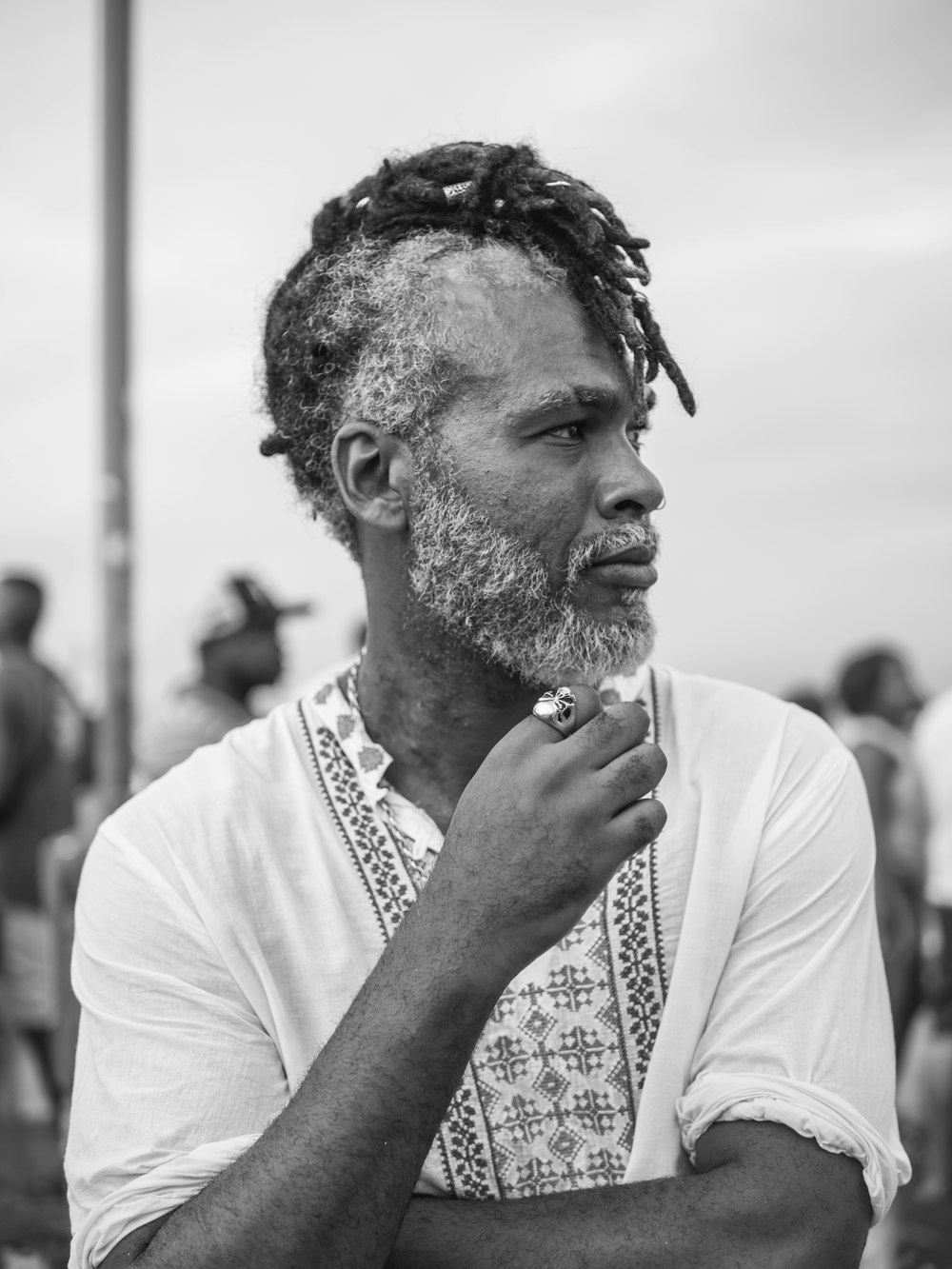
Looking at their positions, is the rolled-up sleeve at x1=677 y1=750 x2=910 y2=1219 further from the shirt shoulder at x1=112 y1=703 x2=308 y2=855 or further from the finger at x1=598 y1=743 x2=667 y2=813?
the shirt shoulder at x1=112 y1=703 x2=308 y2=855

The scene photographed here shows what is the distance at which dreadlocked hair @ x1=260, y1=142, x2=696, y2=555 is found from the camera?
7.93 feet

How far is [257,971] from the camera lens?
2.16m

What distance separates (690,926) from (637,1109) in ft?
0.93

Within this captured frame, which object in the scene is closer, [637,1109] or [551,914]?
[551,914]

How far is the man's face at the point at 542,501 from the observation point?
2.29 m

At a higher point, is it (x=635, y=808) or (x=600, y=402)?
(x=600, y=402)

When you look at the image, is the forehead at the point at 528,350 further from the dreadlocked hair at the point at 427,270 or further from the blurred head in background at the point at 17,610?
the blurred head in background at the point at 17,610

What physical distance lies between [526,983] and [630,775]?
492mm

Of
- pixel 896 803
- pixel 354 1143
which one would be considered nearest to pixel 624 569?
pixel 354 1143

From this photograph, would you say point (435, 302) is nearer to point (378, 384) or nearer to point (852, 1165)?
point (378, 384)

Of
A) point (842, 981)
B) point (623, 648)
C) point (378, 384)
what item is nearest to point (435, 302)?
point (378, 384)

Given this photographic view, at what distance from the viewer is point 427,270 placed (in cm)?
247

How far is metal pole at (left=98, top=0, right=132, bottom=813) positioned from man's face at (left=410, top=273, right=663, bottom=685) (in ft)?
8.49

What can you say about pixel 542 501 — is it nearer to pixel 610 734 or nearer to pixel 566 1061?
pixel 610 734
